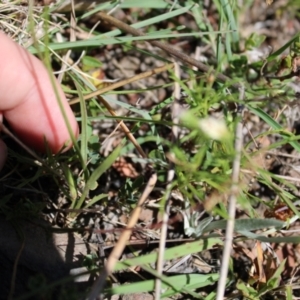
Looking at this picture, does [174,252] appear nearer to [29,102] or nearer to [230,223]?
[230,223]

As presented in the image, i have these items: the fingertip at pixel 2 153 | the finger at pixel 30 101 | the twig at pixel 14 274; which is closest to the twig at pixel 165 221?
→ the finger at pixel 30 101

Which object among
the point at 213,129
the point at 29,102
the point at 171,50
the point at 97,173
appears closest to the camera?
the point at 213,129

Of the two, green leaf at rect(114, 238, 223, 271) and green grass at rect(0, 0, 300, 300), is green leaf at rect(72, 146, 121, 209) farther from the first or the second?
green leaf at rect(114, 238, 223, 271)

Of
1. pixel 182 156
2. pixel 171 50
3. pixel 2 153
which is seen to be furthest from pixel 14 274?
pixel 171 50

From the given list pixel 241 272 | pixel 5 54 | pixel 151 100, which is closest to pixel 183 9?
pixel 151 100

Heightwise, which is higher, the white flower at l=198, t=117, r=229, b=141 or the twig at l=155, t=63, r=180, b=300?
the white flower at l=198, t=117, r=229, b=141

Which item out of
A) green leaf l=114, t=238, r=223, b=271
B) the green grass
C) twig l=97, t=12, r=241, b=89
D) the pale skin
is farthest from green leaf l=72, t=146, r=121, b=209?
twig l=97, t=12, r=241, b=89

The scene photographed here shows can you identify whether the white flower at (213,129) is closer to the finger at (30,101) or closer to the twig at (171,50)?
the twig at (171,50)
